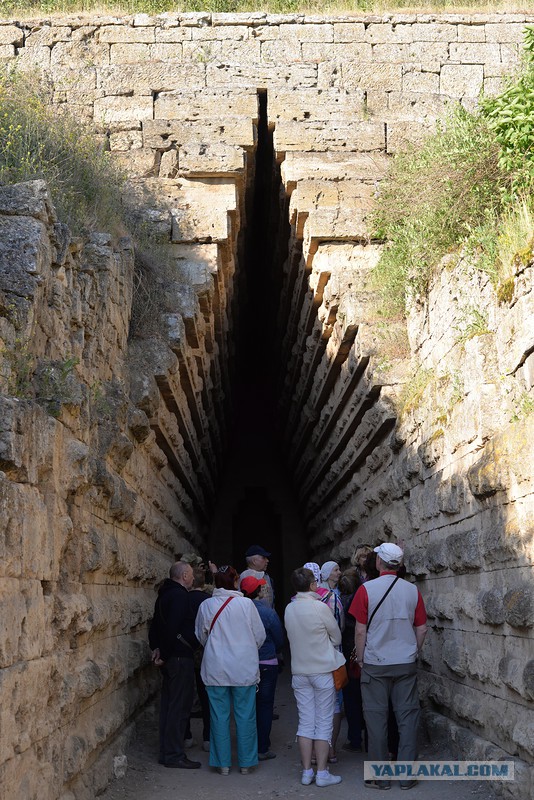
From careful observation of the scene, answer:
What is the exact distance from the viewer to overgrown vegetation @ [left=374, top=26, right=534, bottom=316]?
18.9 feet

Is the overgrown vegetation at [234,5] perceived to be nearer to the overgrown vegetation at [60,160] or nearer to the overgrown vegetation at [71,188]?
the overgrown vegetation at [71,188]

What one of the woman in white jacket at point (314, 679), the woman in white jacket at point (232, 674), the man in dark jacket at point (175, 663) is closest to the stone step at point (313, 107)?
the man in dark jacket at point (175, 663)

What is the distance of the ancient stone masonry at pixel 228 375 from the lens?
433cm

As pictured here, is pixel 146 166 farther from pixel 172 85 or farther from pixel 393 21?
pixel 393 21

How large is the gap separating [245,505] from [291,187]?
1047 cm

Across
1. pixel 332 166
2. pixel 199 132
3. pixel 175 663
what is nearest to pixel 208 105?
pixel 199 132

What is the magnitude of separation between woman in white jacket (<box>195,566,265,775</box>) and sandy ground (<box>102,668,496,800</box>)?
0.19m

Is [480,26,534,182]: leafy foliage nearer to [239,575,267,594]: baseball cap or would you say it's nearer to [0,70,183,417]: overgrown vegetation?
[0,70,183,417]: overgrown vegetation

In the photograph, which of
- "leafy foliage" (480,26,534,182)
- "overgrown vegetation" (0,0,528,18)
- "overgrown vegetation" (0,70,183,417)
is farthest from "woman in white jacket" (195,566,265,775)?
"overgrown vegetation" (0,0,528,18)

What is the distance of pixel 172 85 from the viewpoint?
32.7 ft

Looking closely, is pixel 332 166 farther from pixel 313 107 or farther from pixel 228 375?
pixel 228 375

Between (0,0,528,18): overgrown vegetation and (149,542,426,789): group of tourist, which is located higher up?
(0,0,528,18): overgrown vegetation

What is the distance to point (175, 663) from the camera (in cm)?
611

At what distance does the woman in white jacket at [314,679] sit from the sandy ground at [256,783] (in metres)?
0.19
